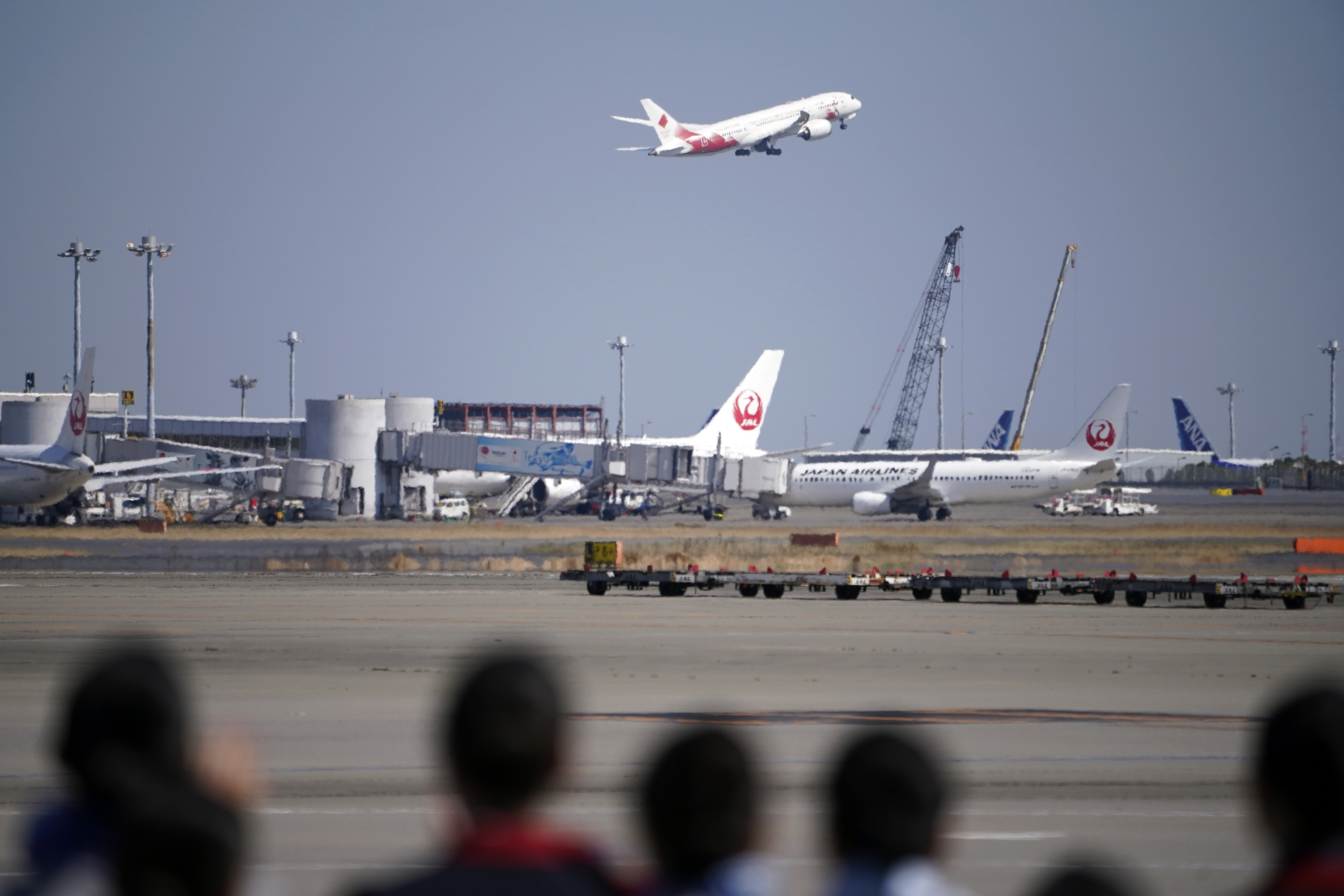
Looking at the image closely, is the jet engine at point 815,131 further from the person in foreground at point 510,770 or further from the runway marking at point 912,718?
the person in foreground at point 510,770

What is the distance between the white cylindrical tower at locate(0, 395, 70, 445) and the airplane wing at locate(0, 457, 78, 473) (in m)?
27.1

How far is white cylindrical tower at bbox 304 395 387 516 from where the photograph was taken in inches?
3184

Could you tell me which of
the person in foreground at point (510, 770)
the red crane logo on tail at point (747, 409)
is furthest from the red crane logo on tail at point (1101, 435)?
the person in foreground at point (510, 770)

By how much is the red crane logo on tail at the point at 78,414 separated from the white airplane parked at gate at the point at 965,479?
40136 mm

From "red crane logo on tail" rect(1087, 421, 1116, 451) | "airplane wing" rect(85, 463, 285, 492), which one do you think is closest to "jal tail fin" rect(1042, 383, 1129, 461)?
"red crane logo on tail" rect(1087, 421, 1116, 451)

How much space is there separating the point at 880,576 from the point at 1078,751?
19.6 meters

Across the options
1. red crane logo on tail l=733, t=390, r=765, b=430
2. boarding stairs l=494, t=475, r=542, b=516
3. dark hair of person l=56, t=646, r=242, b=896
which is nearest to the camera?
dark hair of person l=56, t=646, r=242, b=896

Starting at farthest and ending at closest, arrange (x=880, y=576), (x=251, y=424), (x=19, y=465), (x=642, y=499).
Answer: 1. (x=251, y=424)
2. (x=642, y=499)
3. (x=19, y=465)
4. (x=880, y=576)

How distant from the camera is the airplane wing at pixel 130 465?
65.7 metres

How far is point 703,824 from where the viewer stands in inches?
124

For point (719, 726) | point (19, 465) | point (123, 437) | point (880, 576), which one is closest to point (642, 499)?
point (123, 437)

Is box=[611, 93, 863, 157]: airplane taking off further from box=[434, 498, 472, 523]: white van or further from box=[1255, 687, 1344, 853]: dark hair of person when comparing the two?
box=[1255, 687, 1344, 853]: dark hair of person

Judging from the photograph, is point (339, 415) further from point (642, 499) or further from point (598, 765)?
point (598, 765)

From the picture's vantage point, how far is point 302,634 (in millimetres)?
23781
